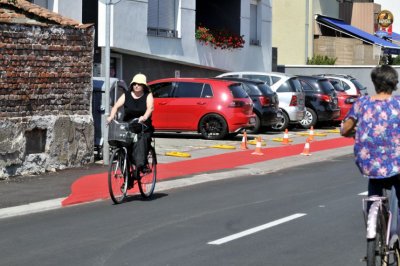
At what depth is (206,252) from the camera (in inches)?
351

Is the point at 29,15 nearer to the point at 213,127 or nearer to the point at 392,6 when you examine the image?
the point at 213,127

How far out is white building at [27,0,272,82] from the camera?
25.5 meters

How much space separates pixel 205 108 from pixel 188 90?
2.49 feet

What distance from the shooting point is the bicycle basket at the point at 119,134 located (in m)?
12.3

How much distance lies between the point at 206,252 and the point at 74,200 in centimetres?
424

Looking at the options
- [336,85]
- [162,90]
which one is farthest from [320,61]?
[162,90]

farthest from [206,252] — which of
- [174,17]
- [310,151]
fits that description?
Result: [174,17]

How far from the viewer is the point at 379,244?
265 inches

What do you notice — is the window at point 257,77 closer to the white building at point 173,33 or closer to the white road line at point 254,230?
the white building at point 173,33

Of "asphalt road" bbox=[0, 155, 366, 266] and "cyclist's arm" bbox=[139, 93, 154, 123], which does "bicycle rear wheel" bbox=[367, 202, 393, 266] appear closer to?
"asphalt road" bbox=[0, 155, 366, 266]

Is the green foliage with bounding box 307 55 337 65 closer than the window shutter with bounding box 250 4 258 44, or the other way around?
the window shutter with bounding box 250 4 258 44

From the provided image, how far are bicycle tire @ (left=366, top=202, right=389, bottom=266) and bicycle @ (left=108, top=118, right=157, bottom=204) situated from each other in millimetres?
5985

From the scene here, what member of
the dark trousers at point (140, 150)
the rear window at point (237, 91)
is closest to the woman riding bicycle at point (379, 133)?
the dark trousers at point (140, 150)

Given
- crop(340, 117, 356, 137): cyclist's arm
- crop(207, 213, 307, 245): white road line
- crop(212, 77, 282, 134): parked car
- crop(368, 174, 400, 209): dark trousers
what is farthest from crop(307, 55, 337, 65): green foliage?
crop(368, 174, 400, 209): dark trousers
